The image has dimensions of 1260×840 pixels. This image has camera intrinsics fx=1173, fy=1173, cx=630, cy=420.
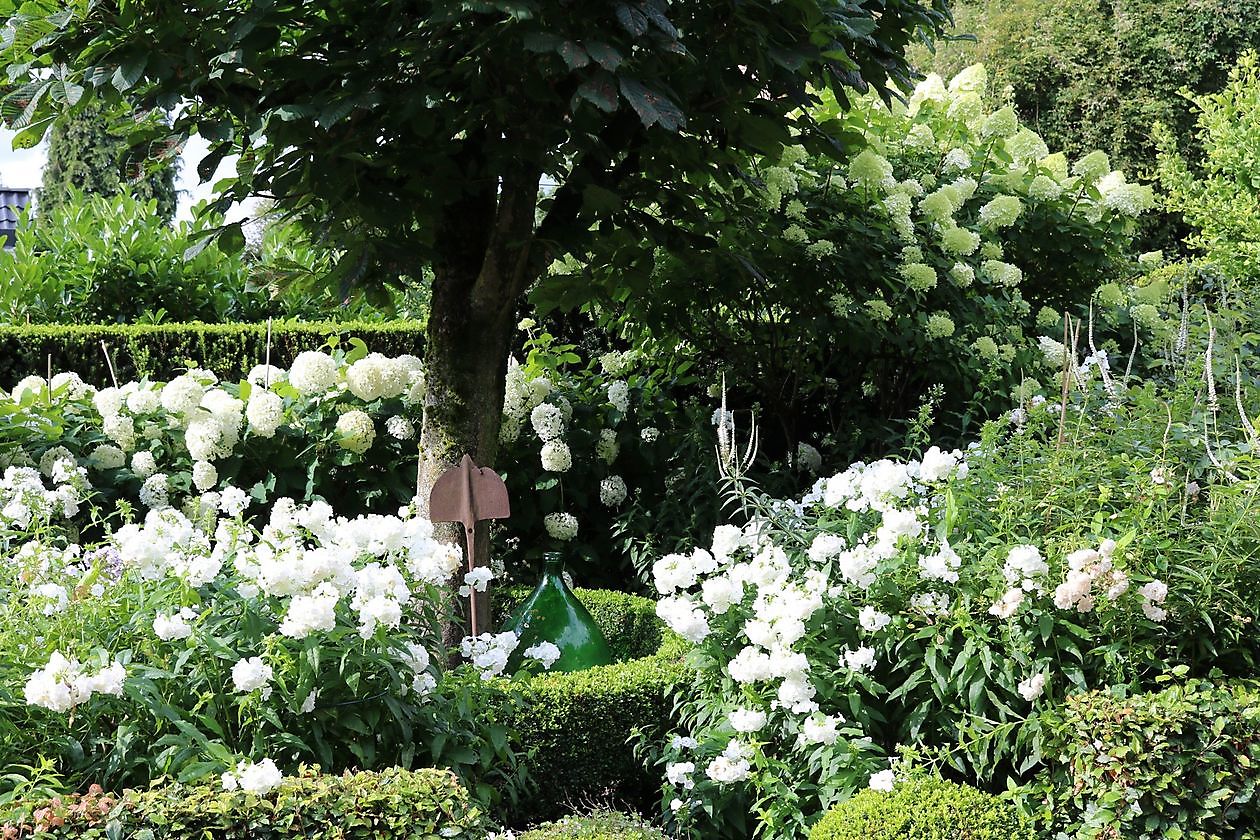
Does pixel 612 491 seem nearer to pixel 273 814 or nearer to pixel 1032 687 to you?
pixel 1032 687

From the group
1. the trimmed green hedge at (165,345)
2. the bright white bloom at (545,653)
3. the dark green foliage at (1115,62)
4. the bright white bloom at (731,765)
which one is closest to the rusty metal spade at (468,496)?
the bright white bloom at (545,653)

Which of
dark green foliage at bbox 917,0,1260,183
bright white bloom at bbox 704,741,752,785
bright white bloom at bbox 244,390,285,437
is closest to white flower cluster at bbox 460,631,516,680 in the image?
bright white bloom at bbox 704,741,752,785

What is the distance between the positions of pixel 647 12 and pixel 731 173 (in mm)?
1468

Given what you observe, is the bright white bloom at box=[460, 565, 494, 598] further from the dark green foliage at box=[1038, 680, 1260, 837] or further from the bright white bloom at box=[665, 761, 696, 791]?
the dark green foliage at box=[1038, 680, 1260, 837]

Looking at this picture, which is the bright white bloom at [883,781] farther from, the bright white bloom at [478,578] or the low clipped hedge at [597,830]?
the bright white bloom at [478,578]

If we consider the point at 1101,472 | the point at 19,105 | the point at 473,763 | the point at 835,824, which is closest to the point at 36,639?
the point at 473,763

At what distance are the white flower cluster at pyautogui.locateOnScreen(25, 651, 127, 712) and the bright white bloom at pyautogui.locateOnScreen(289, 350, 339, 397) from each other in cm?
271

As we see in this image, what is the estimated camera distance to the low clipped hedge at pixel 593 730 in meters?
3.34

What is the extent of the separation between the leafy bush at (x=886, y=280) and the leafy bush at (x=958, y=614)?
4.87ft

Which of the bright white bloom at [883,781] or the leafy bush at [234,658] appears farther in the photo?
the bright white bloom at [883,781]

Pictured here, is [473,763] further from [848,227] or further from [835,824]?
[848,227]

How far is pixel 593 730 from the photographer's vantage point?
3412 mm

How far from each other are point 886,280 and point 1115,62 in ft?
45.1

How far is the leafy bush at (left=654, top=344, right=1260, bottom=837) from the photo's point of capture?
9.03ft
